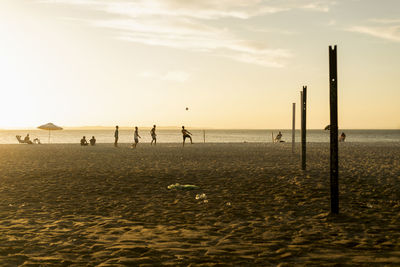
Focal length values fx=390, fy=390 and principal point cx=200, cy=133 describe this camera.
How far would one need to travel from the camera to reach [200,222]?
744 cm

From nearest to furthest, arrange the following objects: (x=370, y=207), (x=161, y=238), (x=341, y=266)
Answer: (x=341, y=266)
(x=161, y=238)
(x=370, y=207)

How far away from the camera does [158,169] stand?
17.0 meters

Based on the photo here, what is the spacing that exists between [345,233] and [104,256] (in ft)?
12.8

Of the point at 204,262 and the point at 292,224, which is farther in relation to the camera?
the point at 292,224

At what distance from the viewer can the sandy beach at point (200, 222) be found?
5355 millimetres

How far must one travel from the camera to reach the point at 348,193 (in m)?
10.5

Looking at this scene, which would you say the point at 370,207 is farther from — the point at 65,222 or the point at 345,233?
the point at 65,222

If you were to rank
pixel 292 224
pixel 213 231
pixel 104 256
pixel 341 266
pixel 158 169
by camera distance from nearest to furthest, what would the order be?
1. pixel 341 266
2. pixel 104 256
3. pixel 213 231
4. pixel 292 224
5. pixel 158 169

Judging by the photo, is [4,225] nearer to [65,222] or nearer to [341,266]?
[65,222]

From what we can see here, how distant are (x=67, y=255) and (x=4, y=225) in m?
2.56

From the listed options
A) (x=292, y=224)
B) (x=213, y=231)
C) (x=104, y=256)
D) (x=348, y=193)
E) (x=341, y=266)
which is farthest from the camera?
(x=348, y=193)

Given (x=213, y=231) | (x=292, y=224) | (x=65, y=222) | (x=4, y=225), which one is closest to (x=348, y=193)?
(x=292, y=224)

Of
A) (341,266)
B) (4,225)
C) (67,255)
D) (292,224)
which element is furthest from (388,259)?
(4,225)

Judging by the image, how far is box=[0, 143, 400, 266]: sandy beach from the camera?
536 cm
